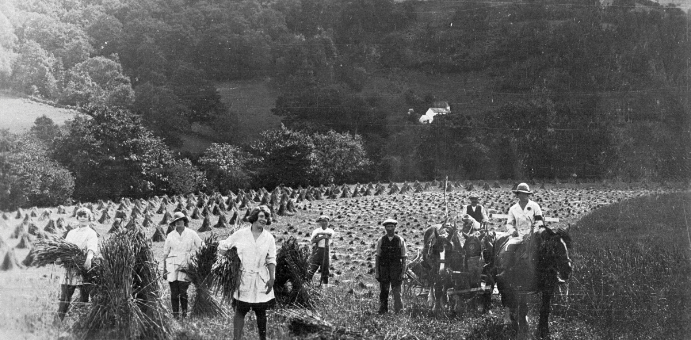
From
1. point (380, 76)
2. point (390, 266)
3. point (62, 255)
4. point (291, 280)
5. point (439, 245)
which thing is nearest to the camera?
point (62, 255)

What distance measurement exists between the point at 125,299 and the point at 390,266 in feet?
16.2

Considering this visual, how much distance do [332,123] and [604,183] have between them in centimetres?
3165

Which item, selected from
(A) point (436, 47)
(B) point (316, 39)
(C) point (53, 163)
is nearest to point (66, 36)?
(C) point (53, 163)

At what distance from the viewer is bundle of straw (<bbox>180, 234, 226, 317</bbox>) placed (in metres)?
11.6

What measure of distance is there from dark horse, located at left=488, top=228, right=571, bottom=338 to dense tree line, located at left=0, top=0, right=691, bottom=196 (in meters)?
16.6

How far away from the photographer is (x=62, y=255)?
10.2 metres

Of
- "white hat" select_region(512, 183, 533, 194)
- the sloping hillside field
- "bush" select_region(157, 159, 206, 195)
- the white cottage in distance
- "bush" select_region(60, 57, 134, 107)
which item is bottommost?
the sloping hillside field

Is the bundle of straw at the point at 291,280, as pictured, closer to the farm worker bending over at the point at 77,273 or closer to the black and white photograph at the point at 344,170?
the black and white photograph at the point at 344,170

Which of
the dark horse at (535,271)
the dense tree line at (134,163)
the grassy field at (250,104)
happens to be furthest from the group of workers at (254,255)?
the grassy field at (250,104)

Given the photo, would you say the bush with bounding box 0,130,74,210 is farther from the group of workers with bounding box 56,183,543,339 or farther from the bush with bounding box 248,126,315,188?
the group of workers with bounding box 56,183,543,339

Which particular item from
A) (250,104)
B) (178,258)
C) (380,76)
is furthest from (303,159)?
(380,76)

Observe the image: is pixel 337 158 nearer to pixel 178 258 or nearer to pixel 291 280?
pixel 291 280

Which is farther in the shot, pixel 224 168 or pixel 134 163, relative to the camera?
pixel 224 168

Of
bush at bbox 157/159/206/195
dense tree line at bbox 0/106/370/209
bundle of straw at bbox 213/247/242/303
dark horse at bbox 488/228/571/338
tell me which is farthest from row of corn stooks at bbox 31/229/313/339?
bush at bbox 157/159/206/195
